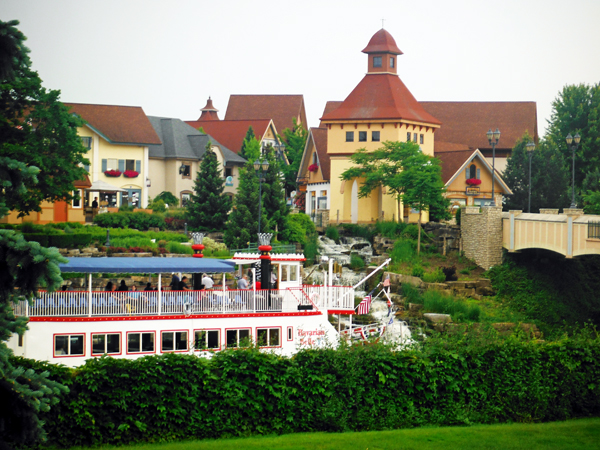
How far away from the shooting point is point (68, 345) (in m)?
23.4

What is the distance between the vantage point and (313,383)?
60.6 feet

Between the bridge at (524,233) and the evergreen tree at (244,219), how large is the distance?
12.3 metres

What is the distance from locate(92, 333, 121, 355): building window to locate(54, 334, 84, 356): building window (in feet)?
1.23

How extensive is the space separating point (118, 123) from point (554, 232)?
42.2 metres

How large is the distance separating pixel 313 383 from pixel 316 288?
32.1ft

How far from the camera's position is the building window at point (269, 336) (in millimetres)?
25625

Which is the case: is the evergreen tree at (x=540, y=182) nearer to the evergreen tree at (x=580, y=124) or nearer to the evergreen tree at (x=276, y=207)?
the evergreen tree at (x=580, y=124)

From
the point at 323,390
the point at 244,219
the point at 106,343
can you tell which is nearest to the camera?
the point at 323,390

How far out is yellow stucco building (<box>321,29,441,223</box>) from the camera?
197ft

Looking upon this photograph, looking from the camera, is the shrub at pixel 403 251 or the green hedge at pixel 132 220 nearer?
the shrub at pixel 403 251

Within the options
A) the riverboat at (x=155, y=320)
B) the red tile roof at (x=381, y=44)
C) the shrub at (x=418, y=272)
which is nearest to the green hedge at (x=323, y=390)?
the riverboat at (x=155, y=320)

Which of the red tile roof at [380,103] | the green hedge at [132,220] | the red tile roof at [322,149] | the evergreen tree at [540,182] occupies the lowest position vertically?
the green hedge at [132,220]

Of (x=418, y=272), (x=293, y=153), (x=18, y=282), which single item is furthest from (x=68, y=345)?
(x=293, y=153)

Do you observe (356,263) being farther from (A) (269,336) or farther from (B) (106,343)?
(B) (106,343)
